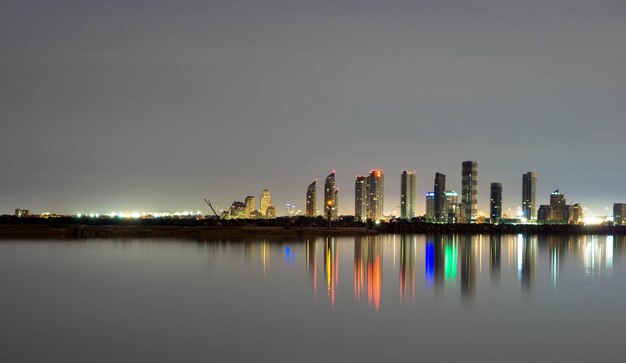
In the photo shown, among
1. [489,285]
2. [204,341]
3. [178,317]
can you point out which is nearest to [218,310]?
[178,317]

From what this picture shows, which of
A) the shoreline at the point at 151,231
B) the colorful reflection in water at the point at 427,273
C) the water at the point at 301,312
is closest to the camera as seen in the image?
the water at the point at 301,312

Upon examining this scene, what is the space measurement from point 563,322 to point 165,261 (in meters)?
22.5

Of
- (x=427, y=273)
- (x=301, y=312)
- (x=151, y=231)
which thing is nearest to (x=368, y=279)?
(x=427, y=273)

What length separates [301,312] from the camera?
20.0 meters

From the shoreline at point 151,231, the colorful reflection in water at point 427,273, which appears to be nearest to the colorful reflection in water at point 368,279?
the colorful reflection in water at point 427,273

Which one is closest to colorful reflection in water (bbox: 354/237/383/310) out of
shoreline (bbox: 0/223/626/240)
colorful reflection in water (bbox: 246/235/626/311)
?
colorful reflection in water (bbox: 246/235/626/311)

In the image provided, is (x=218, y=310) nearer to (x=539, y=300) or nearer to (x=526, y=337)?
(x=526, y=337)

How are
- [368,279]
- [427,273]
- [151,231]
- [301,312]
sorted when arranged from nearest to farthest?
[301,312], [368,279], [427,273], [151,231]

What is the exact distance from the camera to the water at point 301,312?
14695 millimetres

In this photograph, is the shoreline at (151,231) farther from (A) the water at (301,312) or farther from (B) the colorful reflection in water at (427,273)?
(A) the water at (301,312)

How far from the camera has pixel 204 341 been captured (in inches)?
602

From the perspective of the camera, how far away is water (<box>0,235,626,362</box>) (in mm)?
14695

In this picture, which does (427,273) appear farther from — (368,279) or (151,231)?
(151,231)

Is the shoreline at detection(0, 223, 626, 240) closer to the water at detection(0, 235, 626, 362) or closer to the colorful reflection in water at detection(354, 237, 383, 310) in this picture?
the water at detection(0, 235, 626, 362)
